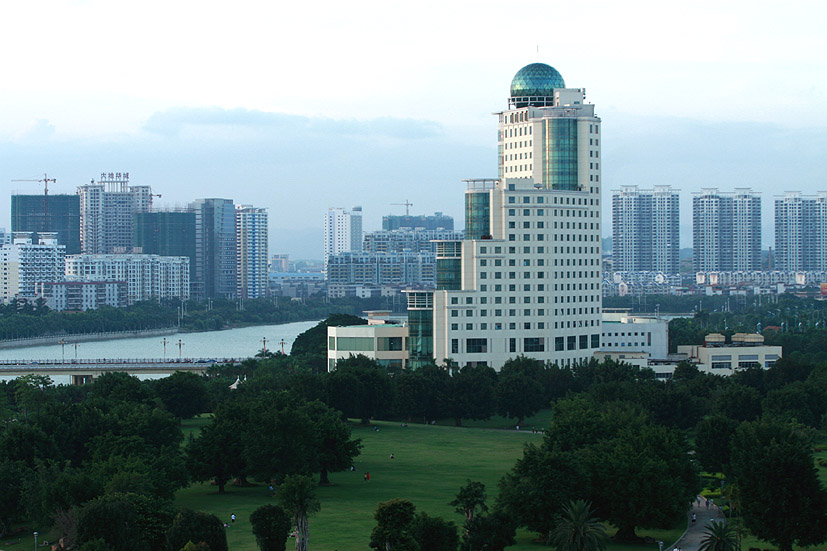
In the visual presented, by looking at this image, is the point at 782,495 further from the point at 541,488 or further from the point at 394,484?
the point at 394,484

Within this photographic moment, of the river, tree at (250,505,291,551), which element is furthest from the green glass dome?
tree at (250,505,291,551)

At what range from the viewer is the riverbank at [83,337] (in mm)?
107562

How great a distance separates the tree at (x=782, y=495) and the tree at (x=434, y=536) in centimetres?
690

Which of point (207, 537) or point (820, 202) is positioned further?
point (820, 202)

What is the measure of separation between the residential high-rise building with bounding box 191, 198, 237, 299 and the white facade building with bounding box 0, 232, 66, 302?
99.9 feet

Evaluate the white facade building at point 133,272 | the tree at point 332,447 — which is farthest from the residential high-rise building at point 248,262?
the tree at point 332,447

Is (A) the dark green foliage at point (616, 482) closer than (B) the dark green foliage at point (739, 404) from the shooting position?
Yes

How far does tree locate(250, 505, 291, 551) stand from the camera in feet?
90.9

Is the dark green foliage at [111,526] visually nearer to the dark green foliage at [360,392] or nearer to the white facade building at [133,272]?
the dark green foliage at [360,392]

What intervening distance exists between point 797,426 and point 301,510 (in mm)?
16642

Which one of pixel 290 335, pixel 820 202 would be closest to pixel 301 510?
pixel 290 335

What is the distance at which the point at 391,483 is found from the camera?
1447 inches

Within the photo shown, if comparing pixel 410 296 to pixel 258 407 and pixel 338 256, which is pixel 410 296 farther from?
pixel 338 256

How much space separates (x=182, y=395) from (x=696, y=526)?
81.1 feet
